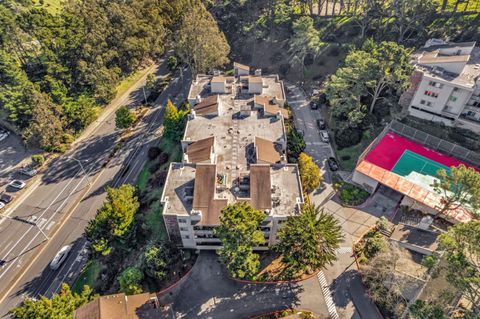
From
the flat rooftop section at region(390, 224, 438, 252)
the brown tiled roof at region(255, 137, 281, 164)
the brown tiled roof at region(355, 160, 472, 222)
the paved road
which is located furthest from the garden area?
the paved road

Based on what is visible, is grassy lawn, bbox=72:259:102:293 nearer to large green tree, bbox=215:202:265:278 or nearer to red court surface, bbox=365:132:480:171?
large green tree, bbox=215:202:265:278

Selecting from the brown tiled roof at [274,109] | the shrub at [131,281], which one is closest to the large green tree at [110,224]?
the shrub at [131,281]

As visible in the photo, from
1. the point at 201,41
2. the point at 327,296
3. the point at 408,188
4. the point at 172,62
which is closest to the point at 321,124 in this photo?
the point at 408,188

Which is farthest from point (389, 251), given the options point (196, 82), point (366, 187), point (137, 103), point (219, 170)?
point (137, 103)

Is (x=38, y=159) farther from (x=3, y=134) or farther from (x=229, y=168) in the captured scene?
(x=229, y=168)

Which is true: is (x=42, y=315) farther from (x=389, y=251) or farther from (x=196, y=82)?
(x=196, y=82)

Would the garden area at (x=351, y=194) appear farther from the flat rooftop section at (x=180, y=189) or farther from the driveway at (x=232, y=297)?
the flat rooftop section at (x=180, y=189)
